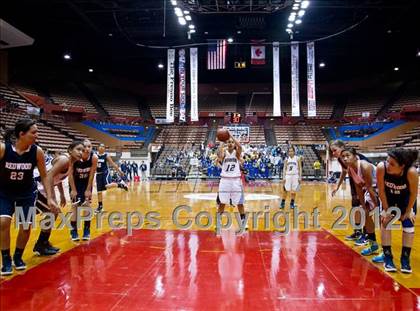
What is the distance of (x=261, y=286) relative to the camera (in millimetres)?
3404

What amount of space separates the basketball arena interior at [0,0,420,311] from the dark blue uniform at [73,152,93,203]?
0.11m

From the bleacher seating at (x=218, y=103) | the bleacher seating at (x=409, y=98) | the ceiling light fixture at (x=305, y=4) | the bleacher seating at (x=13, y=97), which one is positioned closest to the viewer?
the ceiling light fixture at (x=305, y=4)

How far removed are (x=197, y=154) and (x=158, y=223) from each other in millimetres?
16292

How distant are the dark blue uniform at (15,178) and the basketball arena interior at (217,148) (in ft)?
0.10

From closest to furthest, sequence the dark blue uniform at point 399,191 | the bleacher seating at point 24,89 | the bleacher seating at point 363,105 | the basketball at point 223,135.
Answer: the dark blue uniform at point 399,191
the basketball at point 223,135
the bleacher seating at point 24,89
the bleacher seating at point 363,105

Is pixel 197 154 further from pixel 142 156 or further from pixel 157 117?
pixel 157 117

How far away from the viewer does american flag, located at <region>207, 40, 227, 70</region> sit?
20.1 meters

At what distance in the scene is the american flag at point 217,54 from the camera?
20.1m

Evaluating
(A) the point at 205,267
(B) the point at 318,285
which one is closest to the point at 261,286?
(B) the point at 318,285

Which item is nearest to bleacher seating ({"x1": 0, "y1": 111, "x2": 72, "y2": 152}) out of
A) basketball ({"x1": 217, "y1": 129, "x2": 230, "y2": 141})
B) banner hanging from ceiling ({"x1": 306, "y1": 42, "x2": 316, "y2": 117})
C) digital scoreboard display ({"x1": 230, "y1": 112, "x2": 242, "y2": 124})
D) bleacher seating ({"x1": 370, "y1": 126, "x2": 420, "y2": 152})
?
digital scoreboard display ({"x1": 230, "y1": 112, "x2": 242, "y2": 124})

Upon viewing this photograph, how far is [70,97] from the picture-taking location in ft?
95.3

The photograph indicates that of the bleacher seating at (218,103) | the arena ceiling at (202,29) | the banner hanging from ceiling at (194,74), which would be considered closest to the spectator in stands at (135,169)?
the banner hanging from ceiling at (194,74)

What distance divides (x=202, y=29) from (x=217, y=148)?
422 inches

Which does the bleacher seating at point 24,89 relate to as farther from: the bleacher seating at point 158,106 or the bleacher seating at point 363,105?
the bleacher seating at point 363,105
